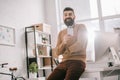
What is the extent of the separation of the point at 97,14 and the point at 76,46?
322cm

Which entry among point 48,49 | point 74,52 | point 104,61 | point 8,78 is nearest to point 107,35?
point 104,61

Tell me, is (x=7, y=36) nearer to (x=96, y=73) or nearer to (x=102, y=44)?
(x=102, y=44)

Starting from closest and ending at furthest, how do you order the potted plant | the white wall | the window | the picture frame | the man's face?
the man's face → the picture frame → the white wall → the potted plant → the window

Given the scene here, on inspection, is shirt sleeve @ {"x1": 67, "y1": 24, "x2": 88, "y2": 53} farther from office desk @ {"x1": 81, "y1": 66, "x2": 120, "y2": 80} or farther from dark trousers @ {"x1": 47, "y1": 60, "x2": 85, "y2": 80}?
office desk @ {"x1": 81, "y1": 66, "x2": 120, "y2": 80}

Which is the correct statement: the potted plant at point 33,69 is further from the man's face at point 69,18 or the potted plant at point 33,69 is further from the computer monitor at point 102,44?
the computer monitor at point 102,44

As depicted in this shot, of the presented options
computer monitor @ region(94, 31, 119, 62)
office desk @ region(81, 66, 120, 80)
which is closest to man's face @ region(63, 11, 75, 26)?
computer monitor @ region(94, 31, 119, 62)

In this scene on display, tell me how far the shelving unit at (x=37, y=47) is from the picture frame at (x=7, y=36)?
46 centimetres

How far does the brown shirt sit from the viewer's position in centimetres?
222

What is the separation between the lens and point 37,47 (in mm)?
4828

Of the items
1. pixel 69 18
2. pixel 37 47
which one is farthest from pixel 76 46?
pixel 37 47

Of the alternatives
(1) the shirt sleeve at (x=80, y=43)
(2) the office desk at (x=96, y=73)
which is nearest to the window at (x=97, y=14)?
(1) the shirt sleeve at (x=80, y=43)

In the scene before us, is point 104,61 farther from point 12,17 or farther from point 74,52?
point 12,17

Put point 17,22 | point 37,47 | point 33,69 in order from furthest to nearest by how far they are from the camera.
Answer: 1. point 37,47
2. point 17,22
3. point 33,69

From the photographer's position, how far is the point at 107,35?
2.34 metres
